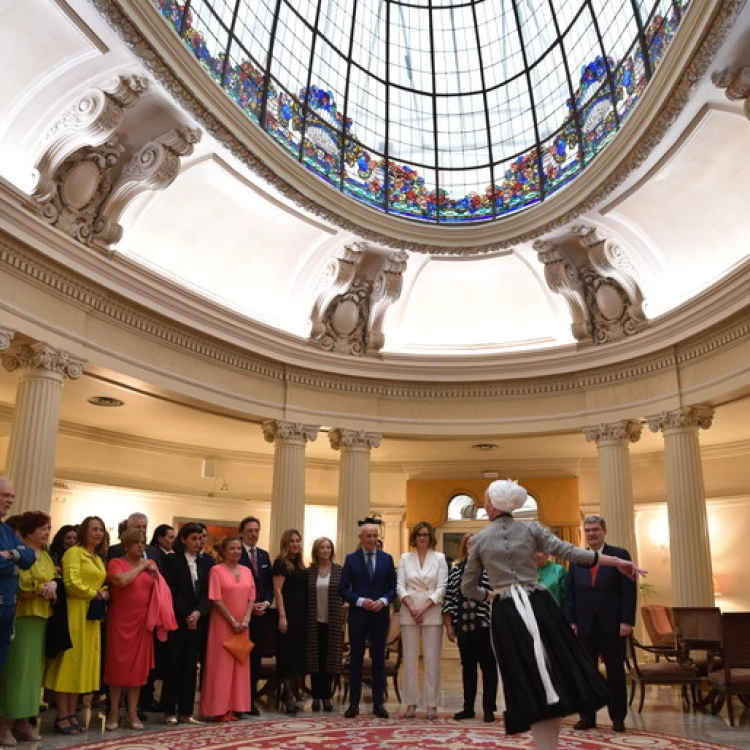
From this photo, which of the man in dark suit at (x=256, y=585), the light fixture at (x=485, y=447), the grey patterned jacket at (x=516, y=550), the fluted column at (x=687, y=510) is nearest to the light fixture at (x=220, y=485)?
the light fixture at (x=485, y=447)

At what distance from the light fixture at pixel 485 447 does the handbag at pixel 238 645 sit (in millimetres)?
9863

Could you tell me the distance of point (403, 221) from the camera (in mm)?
13227

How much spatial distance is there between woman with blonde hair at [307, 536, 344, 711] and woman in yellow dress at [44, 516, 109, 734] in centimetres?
207

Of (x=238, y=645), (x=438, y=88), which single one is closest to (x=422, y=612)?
(x=238, y=645)

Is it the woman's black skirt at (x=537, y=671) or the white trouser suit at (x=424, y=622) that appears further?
the white trouser suit at (x=424, y=622)

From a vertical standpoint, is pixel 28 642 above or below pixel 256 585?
below

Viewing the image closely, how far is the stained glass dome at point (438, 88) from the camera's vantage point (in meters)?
11.6

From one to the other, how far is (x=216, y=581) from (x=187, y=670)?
81 cm

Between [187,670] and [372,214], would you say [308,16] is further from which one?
[187,670]

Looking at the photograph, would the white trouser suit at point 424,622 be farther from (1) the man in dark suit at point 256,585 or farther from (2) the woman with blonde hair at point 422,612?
(1) the man in dark suit at point 256,585

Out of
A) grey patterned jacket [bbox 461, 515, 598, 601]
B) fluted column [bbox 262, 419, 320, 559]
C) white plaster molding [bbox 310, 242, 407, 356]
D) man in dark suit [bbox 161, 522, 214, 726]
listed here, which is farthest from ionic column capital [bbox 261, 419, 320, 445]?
grey patterned jacket [bbox 461, 515, 598, 601]

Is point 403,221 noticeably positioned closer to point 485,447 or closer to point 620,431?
point 620,431

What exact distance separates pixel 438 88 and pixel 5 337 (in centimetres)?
944

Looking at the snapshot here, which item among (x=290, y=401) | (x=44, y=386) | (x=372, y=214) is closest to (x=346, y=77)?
(x=372, y=214)
